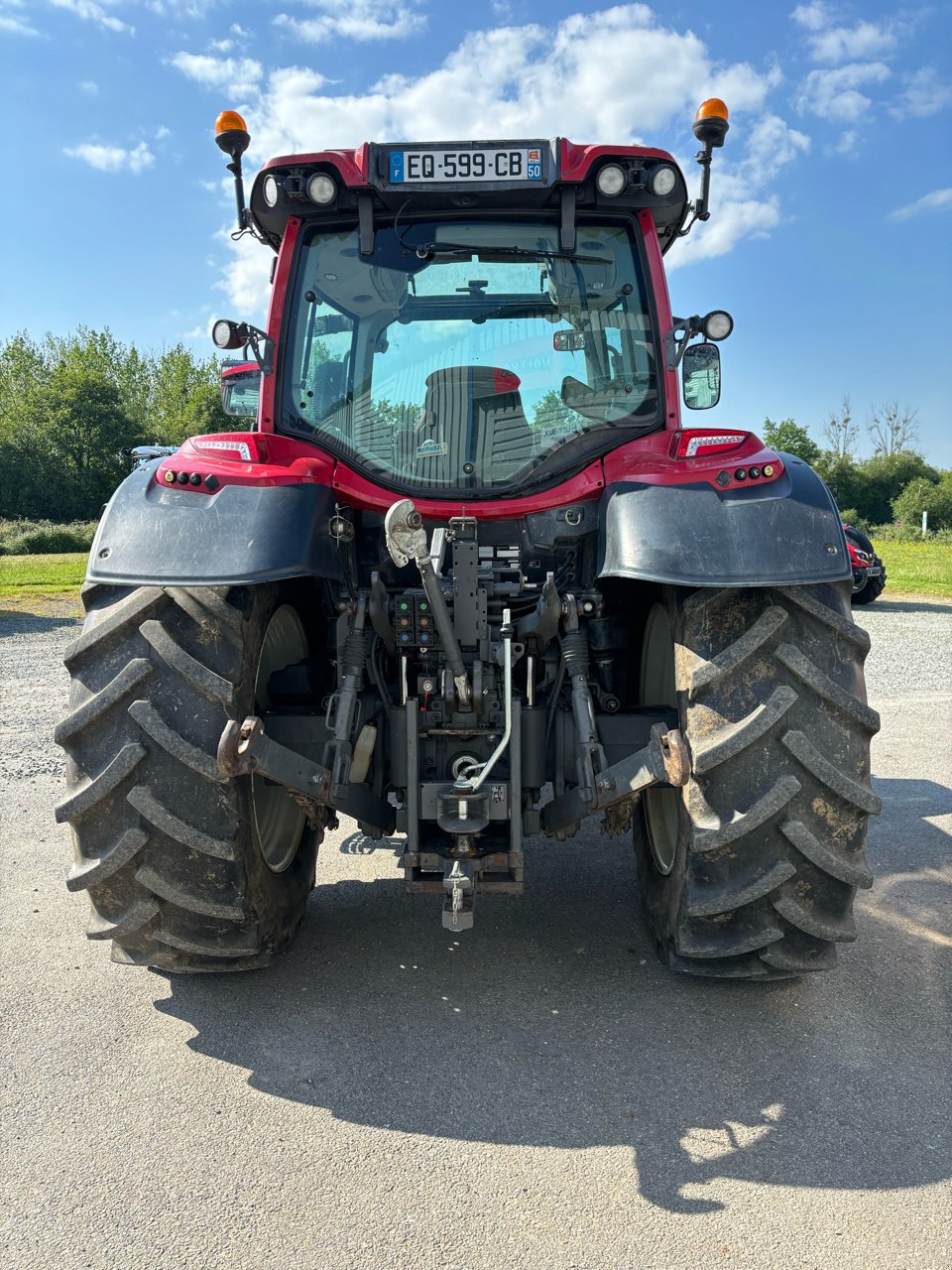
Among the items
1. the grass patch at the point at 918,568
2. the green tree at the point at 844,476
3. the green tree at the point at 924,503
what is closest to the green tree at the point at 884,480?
the green tree at the point at 844,476

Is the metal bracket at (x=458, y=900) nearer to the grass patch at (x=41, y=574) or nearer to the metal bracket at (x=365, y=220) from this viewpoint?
the metal bracket at (x=365, y=220)

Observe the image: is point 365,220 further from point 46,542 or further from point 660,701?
point 46,542

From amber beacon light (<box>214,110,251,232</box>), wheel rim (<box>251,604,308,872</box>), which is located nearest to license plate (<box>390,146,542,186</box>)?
amber beacon light (<box>214,110,251,232</box>)

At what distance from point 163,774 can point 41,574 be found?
2094cm

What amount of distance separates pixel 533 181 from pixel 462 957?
9.03 feet

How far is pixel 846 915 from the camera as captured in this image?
2.78 m

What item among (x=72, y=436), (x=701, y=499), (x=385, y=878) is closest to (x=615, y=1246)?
(x=701, y=499)

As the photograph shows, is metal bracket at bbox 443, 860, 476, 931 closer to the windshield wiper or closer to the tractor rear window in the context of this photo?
the tractor rear window

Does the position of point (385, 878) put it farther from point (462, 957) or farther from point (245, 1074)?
point (245, 1074)

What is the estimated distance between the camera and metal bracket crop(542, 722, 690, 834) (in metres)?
2.51

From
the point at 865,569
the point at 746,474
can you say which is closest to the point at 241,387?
the point at 746,474

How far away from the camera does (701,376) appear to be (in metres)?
3.66

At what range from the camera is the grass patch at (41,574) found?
18.2 meters

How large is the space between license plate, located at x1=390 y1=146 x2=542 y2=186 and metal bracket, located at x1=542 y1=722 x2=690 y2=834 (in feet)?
6.52
